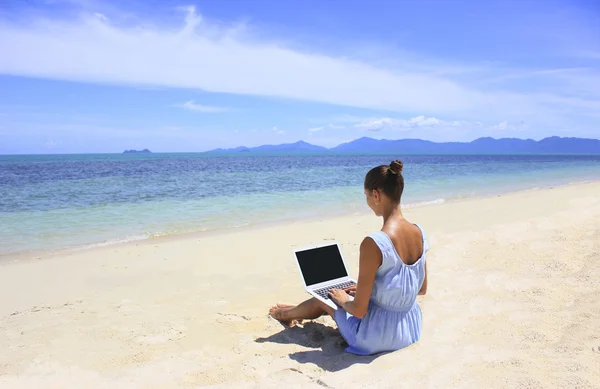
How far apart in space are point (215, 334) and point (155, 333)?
1.86 ft

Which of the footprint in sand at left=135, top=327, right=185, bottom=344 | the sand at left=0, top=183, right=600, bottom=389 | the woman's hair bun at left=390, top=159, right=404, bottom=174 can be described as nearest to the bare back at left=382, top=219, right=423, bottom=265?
the woman's hair bun at left=390, top=159, right=404, bottom=174

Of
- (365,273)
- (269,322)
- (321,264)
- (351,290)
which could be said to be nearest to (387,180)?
(365,273)

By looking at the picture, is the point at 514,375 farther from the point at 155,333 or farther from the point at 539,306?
the point at 155,333

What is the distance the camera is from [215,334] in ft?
13.2

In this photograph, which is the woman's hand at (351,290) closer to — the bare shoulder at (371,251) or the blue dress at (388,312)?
the blue dress at (388,312)

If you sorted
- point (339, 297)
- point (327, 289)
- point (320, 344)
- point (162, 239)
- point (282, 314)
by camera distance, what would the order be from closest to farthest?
point (339, 297) → point (320, 344) → point (327, 289) → point (282, 314) → point (162, 239)

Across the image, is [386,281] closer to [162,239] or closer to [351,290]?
[351,290]

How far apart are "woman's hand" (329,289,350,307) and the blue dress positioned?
0.30ft

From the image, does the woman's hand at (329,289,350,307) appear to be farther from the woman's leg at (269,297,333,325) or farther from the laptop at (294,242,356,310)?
the laptop at (294,242,356,310)

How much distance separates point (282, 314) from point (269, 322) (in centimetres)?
16

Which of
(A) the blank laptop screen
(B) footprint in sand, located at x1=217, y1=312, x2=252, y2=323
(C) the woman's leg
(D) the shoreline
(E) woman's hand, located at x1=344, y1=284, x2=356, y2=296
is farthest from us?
(D) the shoreline

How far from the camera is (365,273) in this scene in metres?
3.03

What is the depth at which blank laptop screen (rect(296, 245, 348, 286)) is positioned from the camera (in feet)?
12.7

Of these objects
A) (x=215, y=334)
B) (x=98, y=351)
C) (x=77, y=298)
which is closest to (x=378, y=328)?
(x=215, y=334)
